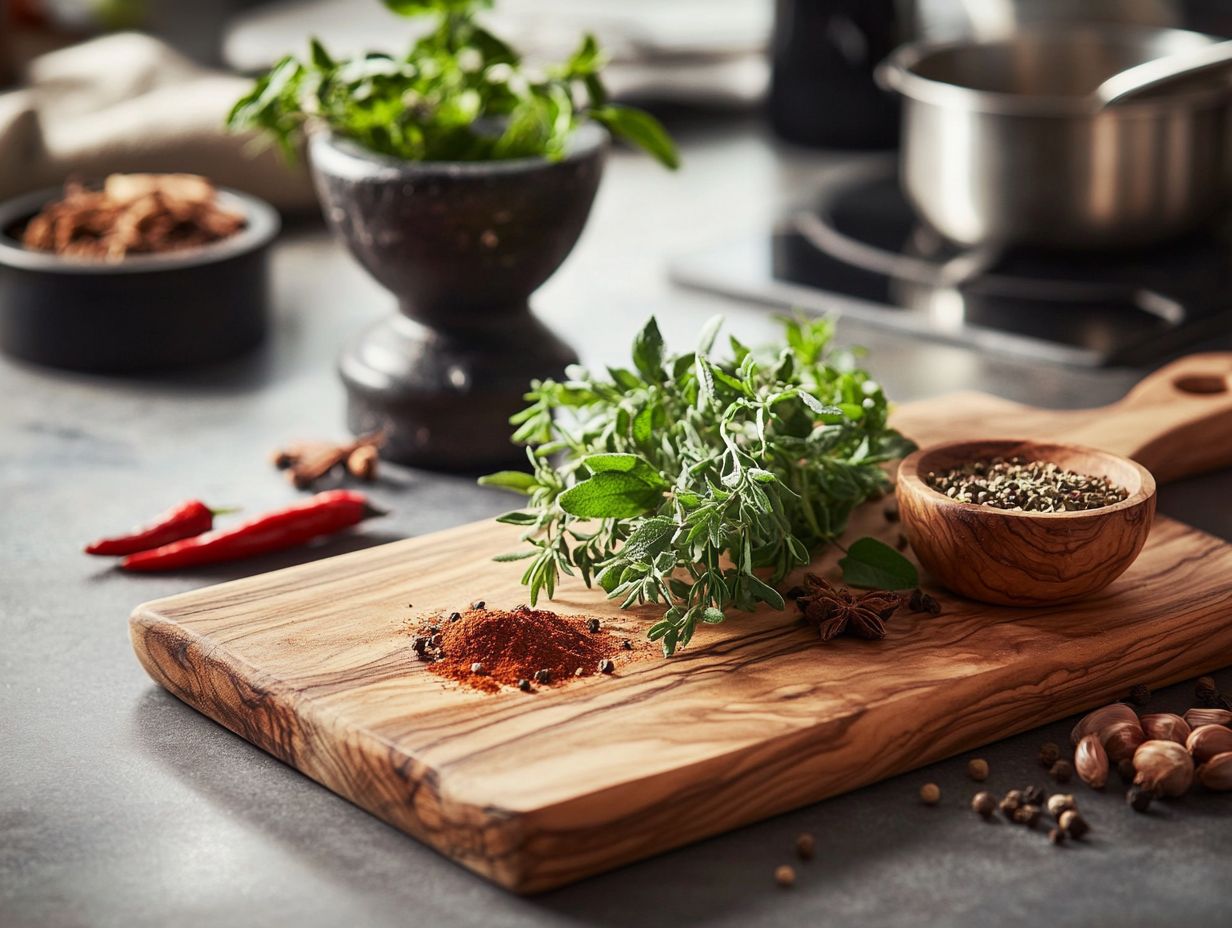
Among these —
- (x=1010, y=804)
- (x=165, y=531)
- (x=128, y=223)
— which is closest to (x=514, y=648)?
(x=1010, y=804)

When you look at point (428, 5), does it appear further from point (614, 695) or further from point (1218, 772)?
point (1218, 772)

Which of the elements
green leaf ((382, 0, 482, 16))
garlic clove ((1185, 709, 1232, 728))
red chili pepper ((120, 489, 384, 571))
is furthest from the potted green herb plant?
garlic clove ((1185, 709, 1232, 728))

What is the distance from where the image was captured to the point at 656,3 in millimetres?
2912

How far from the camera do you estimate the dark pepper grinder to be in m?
2.54

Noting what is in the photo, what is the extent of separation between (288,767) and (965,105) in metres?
1.15

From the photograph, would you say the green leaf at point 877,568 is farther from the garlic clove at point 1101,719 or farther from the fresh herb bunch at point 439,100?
the fresh herb bunch at point 439,100

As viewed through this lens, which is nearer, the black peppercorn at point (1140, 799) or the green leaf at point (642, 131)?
the black peppercorn at point (1140, 799)

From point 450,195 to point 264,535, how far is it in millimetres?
331

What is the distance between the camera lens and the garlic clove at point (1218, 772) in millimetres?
1030

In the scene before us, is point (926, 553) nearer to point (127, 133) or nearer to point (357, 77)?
point (357, 77)

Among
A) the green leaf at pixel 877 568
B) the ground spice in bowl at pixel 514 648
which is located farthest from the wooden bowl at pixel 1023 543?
the ground spice in bowl at pixel 514 648

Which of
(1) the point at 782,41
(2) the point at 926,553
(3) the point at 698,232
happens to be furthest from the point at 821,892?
(1) the point at 782,41

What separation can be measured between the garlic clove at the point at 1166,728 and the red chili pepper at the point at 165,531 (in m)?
0.77

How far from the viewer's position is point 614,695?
42.0 inches
